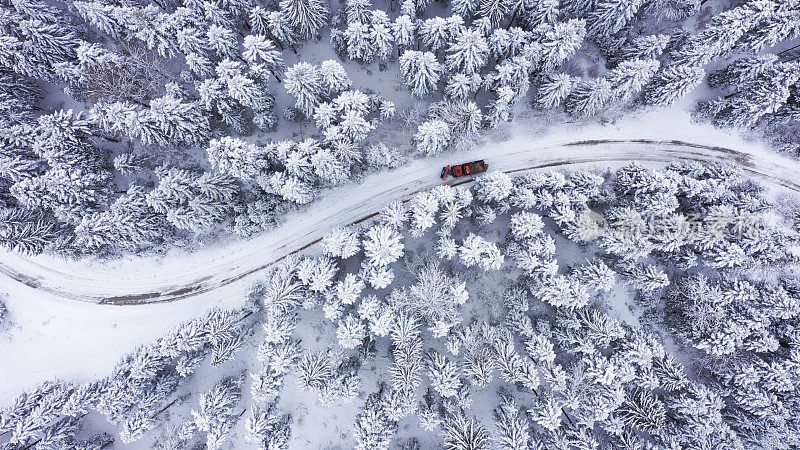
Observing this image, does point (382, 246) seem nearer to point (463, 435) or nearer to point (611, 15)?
point (463, 435)

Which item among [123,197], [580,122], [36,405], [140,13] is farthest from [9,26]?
[580,122]

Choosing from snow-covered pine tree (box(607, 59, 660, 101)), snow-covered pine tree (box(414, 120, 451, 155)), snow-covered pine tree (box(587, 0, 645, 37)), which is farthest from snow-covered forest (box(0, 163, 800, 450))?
snow-covered pine tree (box(587, 0, 645, 37))

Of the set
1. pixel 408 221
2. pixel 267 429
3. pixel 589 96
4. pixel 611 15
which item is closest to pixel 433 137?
pixel 408 221

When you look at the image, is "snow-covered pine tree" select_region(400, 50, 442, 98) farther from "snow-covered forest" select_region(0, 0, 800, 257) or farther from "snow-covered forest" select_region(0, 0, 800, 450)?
"snow-covered forest" select_region(0, 0, 800, 450)

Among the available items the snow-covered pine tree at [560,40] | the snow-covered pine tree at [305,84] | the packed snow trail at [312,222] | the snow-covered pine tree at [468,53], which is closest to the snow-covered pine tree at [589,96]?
the snow-covered pine tree at [560,40]

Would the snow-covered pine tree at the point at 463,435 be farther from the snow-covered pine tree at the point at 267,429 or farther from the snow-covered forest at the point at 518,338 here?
the snow-covered pine tree at the point at 267,429
